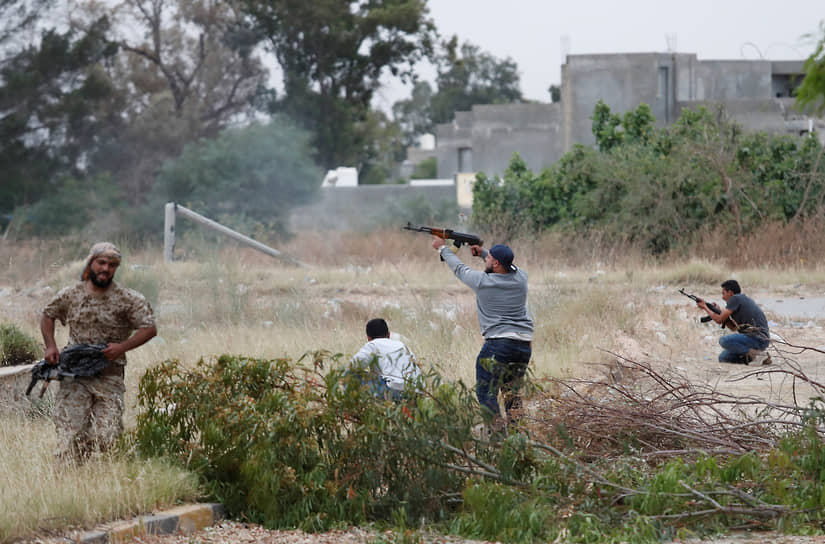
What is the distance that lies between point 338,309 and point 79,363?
26.3ft

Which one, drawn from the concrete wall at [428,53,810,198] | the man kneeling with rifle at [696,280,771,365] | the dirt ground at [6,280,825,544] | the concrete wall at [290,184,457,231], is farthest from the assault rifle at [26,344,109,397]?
the concrete wall at [428,53,810,198]

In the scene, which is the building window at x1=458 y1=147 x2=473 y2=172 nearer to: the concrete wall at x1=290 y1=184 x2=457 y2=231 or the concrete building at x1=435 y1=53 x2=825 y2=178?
the concrete building at x1=435 y1=53 x2=825 y2=178

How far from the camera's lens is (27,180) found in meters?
32.0

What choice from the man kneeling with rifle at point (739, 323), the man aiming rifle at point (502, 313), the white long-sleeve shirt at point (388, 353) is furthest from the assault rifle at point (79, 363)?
the man kneeling with rifle at point (739, 323)

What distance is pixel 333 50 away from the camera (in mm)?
39094

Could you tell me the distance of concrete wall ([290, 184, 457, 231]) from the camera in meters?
34.7

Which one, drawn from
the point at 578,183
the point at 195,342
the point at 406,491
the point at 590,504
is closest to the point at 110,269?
the point at 406,491

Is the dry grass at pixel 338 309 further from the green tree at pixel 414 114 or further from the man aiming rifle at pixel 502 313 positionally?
the green tree at pixel 414 114

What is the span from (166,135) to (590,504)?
117 ft

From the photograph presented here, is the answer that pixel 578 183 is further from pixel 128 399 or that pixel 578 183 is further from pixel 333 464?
pixel 333 464

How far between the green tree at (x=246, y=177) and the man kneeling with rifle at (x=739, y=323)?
21.7 m

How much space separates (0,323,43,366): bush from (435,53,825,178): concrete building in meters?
27.4

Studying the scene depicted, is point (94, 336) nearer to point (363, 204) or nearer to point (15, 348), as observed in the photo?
point (15, 348)

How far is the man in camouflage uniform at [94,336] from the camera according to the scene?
5.46 metres
